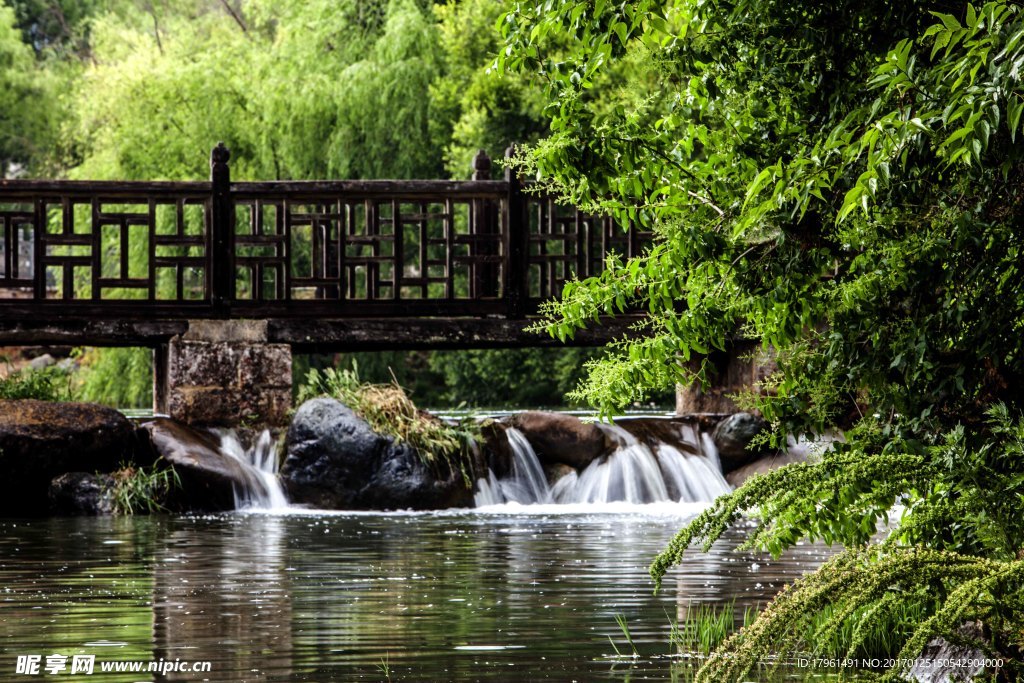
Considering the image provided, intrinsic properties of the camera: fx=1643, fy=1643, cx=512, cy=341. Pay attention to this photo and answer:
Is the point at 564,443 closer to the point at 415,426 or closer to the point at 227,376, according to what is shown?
the point at 415,426

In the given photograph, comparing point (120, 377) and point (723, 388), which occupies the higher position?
point (120, 377)

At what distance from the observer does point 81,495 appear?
1470cm

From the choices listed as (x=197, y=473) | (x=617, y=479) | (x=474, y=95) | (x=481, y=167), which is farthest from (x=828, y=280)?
(x=474, y=95)

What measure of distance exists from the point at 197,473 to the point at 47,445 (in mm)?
1355

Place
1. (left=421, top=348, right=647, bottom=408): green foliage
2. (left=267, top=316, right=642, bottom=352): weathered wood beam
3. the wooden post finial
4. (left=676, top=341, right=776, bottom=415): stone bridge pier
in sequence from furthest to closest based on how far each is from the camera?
1. (left=421, top=348, right=647, bottom=408): green foliage
2. (left=676, top=341, right=776, bottom=415): stone bridge pier
3. the wooden post finial
4. (left=267, top=316, right=642, bottom=352): weathered wood beam

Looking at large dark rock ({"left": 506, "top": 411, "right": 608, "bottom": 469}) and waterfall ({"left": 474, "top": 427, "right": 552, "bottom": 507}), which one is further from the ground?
large dark rock ({"left": 506, "top": 411, "right": 608, "bottom": 469})

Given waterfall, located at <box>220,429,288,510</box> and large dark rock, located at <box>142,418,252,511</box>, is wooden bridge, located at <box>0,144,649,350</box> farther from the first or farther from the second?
large dark rock, located at <box>142,418,252,511</box>

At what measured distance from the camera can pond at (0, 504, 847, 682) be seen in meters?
6.40

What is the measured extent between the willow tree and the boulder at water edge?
8.90 metres

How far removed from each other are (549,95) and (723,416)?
11933mm

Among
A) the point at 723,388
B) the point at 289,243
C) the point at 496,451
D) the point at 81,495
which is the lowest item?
the point at 81,495

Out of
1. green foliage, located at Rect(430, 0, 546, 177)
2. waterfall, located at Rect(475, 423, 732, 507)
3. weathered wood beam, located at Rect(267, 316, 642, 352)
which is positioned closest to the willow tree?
waterfall, located at Rect(475, 423, 732, 507)

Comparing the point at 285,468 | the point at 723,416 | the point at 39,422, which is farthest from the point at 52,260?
the point at 723,416

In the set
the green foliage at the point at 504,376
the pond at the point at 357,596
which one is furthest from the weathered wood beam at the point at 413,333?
the green foliage at the point at 504,376
